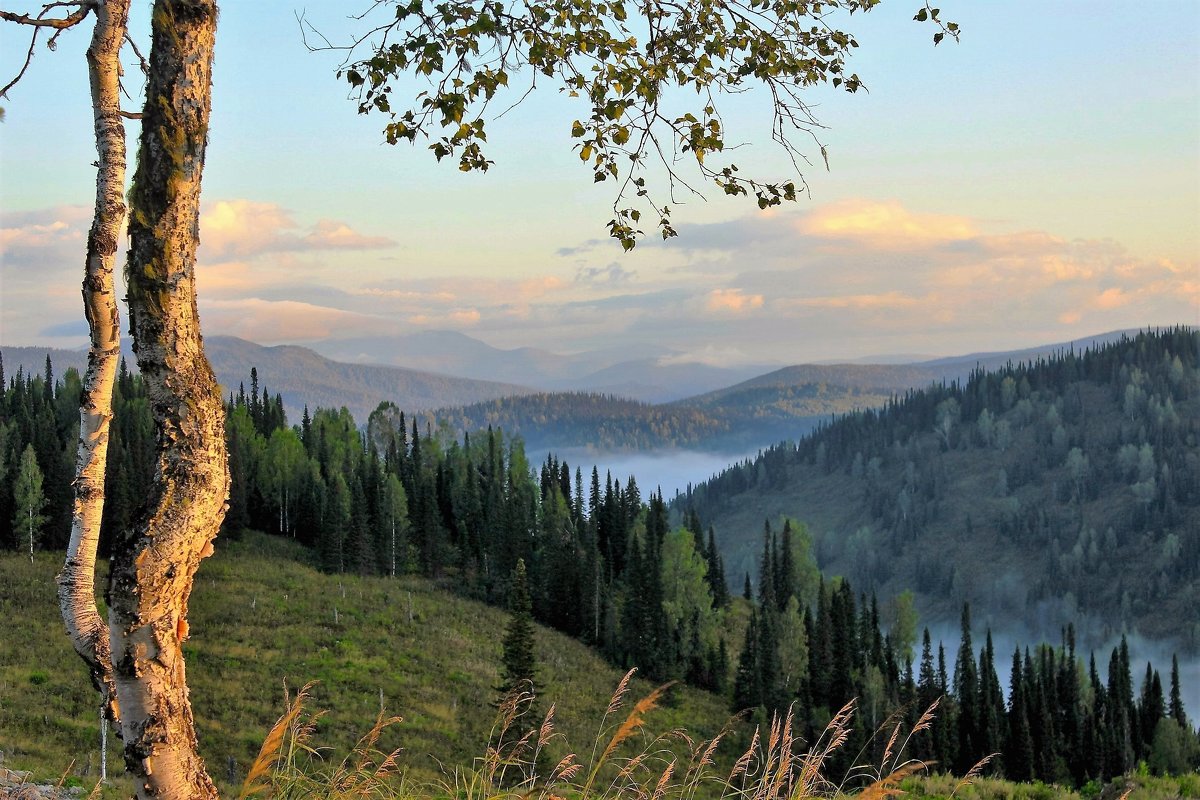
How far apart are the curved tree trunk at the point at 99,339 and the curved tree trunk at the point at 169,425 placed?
0.86 ft

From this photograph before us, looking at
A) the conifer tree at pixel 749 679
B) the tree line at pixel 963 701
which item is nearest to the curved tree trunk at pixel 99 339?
the tree line at pixel 963 701

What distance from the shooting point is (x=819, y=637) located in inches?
3484

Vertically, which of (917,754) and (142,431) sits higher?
(142,431)

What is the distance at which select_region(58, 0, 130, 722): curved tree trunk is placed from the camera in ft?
20.4

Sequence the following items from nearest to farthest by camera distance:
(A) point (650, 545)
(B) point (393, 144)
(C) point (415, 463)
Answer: (B) point (393, 144) < (A) point (650, 545) < (C) point (415, 463)

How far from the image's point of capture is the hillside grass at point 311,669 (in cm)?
4066

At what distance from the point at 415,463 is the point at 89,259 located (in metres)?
109

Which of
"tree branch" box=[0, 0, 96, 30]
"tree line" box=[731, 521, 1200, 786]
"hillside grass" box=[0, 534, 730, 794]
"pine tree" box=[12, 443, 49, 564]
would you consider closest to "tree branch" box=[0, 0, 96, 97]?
"tree branch" box=[0, 0, 96, 30]

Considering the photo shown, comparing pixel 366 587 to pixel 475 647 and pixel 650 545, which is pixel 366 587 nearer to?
pixel 475 647

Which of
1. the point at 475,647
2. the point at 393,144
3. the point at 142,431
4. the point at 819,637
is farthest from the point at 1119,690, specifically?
the point at 393,144

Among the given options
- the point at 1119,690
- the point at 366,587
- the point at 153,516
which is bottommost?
the point at 1119,690

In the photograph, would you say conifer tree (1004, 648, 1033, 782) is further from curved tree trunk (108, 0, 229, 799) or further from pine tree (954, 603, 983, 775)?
curved tree trunk (108, 0, 229, 799)

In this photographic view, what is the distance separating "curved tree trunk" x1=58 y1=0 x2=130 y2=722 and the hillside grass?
64.7 feet

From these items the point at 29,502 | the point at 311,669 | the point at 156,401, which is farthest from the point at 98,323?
the point at 29,502
